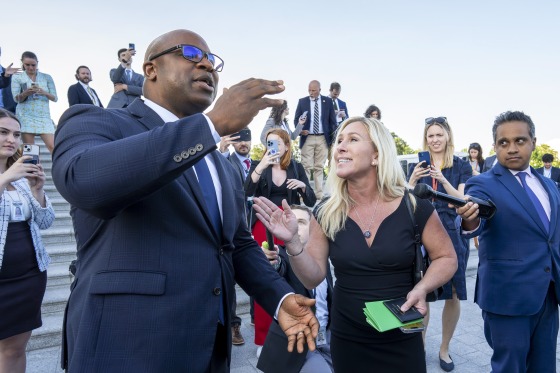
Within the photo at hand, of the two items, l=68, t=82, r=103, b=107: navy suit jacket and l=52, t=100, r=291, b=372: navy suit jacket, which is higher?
l=68, t=82, r=103, b=107: navy suit jacket

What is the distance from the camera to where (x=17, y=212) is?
2982mm

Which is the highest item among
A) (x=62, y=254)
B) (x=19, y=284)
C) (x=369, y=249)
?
(x=369, y=249)

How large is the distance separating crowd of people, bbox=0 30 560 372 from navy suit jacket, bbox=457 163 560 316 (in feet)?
0.04

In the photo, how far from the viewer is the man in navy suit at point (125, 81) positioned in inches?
307

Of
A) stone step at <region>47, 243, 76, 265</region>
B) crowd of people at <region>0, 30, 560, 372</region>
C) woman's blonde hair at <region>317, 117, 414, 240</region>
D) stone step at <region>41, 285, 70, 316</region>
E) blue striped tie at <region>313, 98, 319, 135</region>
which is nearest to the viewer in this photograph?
crowd of people at <region>0, 30, 560, 372</region>

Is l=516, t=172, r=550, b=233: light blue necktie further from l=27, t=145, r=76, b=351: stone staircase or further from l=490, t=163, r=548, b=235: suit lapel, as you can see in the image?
l=27, t=145, r=76, b=351: stone staircase

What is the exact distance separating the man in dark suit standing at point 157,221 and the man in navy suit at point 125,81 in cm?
689

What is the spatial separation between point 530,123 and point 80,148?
10.7ft

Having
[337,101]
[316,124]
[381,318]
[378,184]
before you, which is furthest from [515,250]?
[337,101]

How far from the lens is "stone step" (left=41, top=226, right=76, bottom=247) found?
570 centimetres

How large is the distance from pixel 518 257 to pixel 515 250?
55 mm

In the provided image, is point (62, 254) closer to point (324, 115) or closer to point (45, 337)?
point (45, 337)

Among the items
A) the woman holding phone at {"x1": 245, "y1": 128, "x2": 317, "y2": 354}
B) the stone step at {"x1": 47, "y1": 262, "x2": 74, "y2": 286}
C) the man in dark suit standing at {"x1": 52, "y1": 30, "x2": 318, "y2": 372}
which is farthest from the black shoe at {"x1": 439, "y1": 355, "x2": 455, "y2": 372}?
the stone step at {"x1": 47, "y1": 262, "x2": 74, "y2": 286}

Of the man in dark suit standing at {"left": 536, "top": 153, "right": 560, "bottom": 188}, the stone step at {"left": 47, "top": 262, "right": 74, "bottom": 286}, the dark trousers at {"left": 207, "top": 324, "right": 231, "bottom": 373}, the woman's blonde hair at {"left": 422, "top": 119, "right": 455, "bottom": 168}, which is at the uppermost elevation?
the woman's blonde hair at {"left": 422, "top": 119, "right": 455, "bottom": 168}
